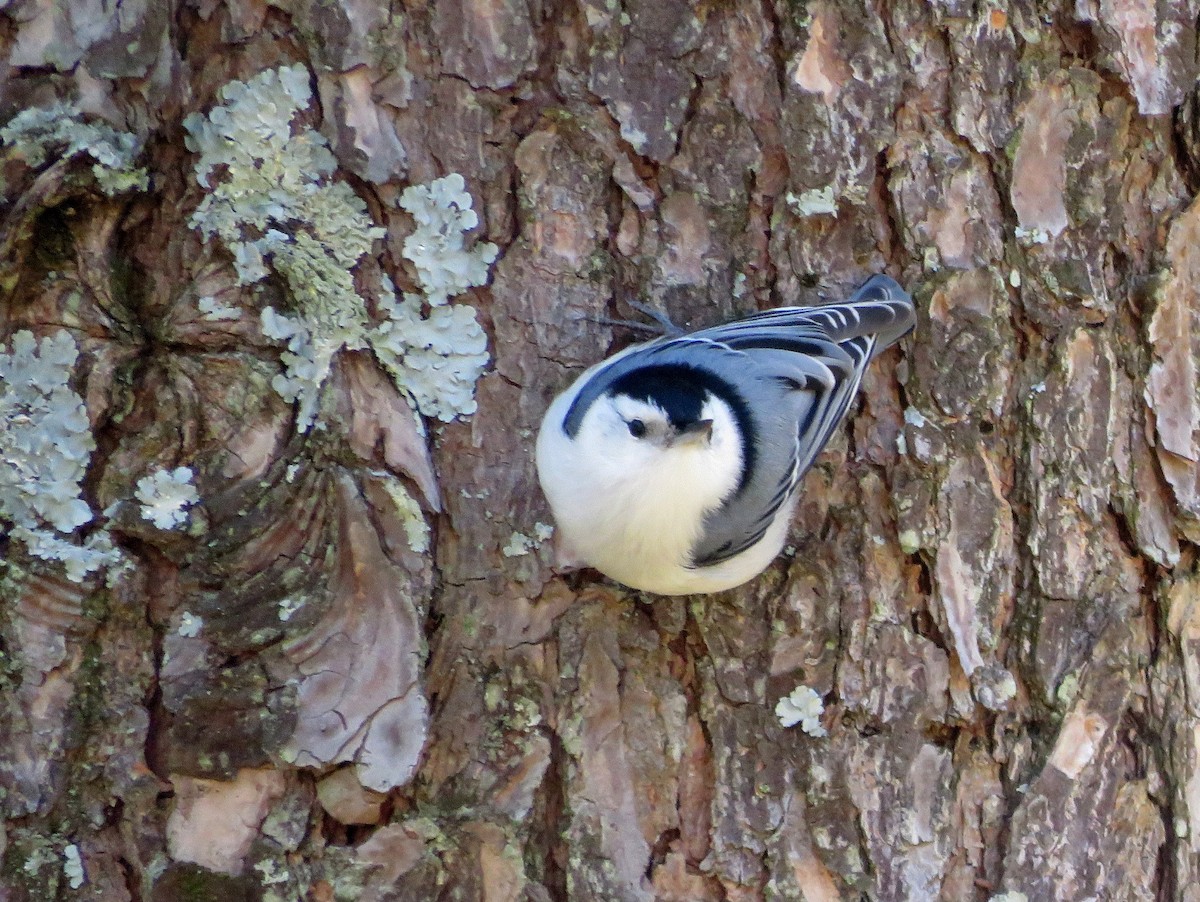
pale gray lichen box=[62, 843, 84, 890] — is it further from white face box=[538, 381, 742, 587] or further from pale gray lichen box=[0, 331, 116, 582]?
white face box=[538, 381, 742, 587]

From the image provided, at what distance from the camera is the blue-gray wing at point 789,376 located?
156cm

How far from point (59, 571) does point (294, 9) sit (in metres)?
0.73

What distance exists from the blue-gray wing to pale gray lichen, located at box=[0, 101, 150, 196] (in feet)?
2.38

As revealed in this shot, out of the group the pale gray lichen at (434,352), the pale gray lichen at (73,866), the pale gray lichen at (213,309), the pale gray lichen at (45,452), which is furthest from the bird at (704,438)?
the pale gray lichen at (73,866)

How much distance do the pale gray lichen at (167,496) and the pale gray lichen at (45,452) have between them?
8cm

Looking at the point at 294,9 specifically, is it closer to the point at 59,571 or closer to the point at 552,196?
the point at 552,196

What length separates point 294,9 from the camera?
4.93ft

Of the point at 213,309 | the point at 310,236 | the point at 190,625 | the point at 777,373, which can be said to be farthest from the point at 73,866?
the point at 777,373

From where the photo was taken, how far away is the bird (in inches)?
61.2

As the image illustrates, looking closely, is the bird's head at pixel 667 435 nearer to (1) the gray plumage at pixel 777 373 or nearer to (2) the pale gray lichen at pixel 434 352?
(1) the gray plumage at pixel 777 373

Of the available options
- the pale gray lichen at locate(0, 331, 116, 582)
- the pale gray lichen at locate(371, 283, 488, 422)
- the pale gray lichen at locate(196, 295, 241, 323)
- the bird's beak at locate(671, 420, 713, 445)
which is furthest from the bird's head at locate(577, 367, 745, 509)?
the pale gray lichen at locate(0, 331, 116, 582)

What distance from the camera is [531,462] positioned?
5.24ft

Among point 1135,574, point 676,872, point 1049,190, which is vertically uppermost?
point 1049,190

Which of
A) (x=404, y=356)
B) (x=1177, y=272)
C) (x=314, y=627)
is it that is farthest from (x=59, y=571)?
(x=1177, y=272)
